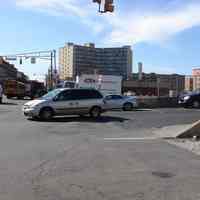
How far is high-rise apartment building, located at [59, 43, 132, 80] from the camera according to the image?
120m

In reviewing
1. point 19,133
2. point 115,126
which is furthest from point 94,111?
point 19,133

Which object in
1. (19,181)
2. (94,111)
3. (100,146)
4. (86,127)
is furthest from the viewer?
(94,111)

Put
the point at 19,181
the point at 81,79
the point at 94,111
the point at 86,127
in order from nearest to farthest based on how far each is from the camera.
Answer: the point at 19,181
the point at 86,127
the point at 94,111
the point at 81,79

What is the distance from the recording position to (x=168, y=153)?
11.4 meters

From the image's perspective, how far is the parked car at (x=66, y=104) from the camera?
2180 cm

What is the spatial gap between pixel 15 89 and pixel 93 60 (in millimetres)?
71237

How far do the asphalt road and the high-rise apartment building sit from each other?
10437cm

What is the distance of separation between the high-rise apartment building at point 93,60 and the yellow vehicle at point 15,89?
6186 cm

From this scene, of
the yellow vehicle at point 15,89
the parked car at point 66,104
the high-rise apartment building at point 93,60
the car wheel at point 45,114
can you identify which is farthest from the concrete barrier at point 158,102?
the high-rise apartment building at point 93,60

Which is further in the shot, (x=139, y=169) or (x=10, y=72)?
(x=10, y=72)

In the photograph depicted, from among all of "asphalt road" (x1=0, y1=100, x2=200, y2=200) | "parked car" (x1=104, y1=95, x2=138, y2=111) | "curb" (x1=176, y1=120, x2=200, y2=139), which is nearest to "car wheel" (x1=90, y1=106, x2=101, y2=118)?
"asphalt road" (x1=0, y1=100, x2=200, y2=200)

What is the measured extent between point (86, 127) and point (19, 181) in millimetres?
10773

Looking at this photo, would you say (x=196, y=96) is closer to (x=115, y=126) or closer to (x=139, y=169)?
(x=115, y=126)

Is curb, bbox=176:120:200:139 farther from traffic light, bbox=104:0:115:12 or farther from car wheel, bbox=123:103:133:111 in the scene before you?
car wheel, bbox=123:103:133:111
